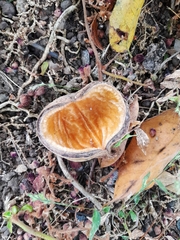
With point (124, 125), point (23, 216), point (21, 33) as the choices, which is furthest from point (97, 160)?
point (21, 33)

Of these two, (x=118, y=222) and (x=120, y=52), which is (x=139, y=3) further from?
(x=118, y=222)

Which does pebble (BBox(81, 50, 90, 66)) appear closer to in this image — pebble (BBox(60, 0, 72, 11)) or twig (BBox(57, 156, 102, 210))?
pebble (BBox(60, 0, 72, 11))

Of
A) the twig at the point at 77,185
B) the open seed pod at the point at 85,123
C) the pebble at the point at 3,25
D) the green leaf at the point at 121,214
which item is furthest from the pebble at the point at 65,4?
the green leaf at the point at 121,214

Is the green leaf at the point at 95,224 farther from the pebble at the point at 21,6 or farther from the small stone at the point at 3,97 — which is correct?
the pebble at the point at 21,6

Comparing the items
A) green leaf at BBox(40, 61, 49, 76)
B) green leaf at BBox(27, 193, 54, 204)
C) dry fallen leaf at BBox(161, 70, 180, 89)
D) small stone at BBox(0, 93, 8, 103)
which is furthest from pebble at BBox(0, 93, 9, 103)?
dry fallen leaf at BBox(161, 70, 180, 89)

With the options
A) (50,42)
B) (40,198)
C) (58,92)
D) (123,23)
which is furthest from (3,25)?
(40,198)

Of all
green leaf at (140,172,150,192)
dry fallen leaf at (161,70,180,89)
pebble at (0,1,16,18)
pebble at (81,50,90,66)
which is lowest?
green leaf at (140,172,150,192)
